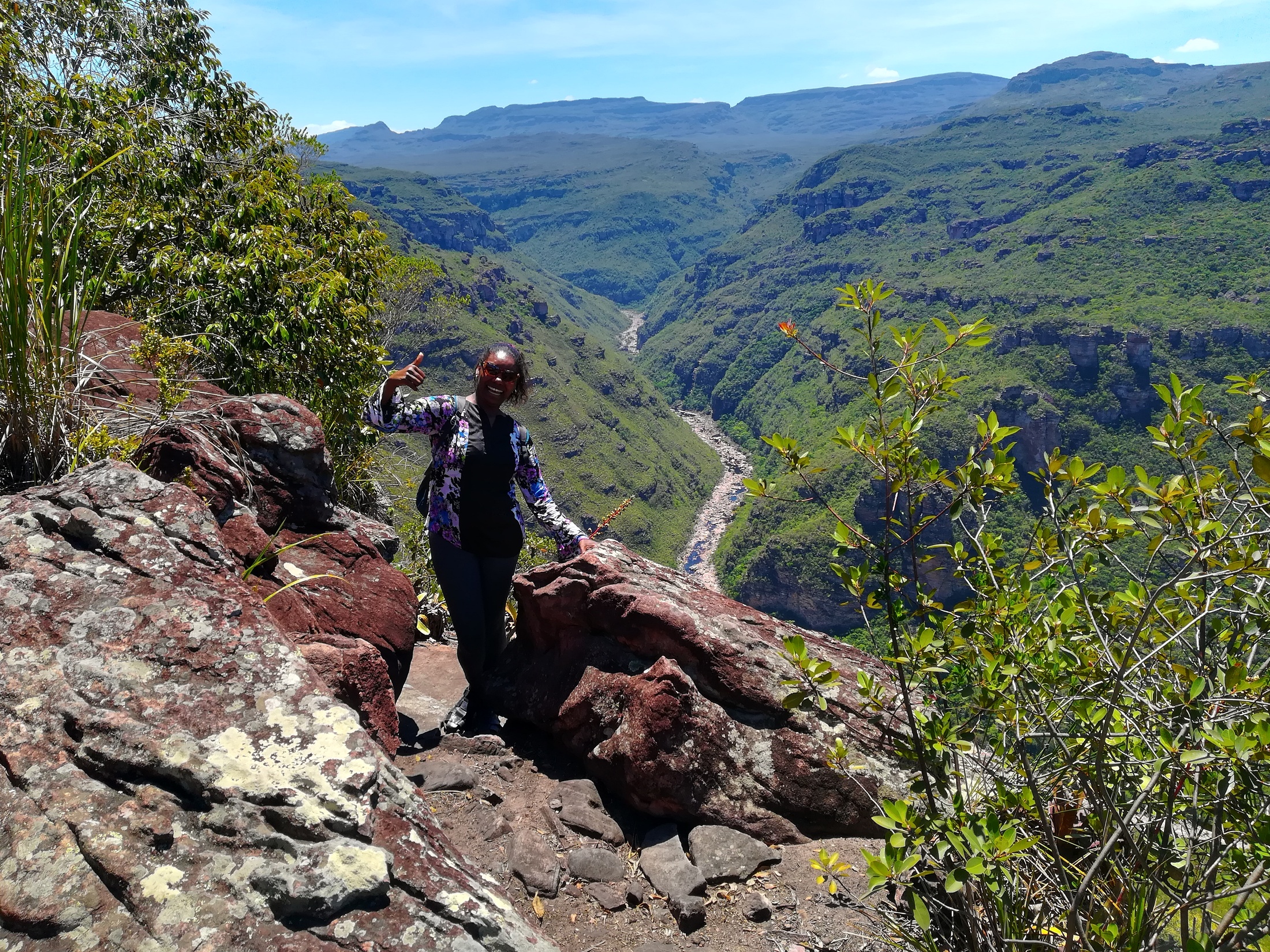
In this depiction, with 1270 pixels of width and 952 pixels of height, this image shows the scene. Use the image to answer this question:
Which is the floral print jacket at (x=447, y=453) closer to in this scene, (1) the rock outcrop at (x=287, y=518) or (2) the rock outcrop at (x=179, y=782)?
(1) the rock outcrop at (x=287, y=518)

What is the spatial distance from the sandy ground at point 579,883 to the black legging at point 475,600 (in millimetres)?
415

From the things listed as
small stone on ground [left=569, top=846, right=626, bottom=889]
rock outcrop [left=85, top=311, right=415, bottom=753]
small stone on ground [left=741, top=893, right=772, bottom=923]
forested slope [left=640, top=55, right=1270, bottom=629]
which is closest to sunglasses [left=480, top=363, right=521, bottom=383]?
rock outcrop [left=85, top=311, right=415, bottom=753]

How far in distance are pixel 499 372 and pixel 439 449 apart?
55cm

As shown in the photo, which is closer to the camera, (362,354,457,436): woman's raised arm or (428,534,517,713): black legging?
(362,354,457,436): woman's raised arm

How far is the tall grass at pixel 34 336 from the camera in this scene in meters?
2.72

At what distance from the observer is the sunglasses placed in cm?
399

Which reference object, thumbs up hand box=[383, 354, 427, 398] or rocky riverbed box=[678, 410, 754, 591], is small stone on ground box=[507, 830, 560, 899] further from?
rocky riverbed box=[678, 410, 754, 591]

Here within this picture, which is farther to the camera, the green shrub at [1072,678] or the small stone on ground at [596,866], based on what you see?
the small stone on ground at [596,866]

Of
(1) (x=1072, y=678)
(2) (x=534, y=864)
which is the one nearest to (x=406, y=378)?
(2) (x=534, y=864)

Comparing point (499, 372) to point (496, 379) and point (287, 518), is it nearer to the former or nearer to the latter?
point (496, 379)

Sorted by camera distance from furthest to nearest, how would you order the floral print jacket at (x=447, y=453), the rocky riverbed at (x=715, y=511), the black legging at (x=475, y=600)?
the rocky riverbed at (x=715, y=511), the black legging at (x=475, y=600), the floral print jacket at (x=447, y=453)

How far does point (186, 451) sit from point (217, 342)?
10.1 ft

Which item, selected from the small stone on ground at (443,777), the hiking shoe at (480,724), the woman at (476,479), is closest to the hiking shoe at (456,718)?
the hiking shoe at (480,724)

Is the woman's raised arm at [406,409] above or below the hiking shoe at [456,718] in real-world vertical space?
above
